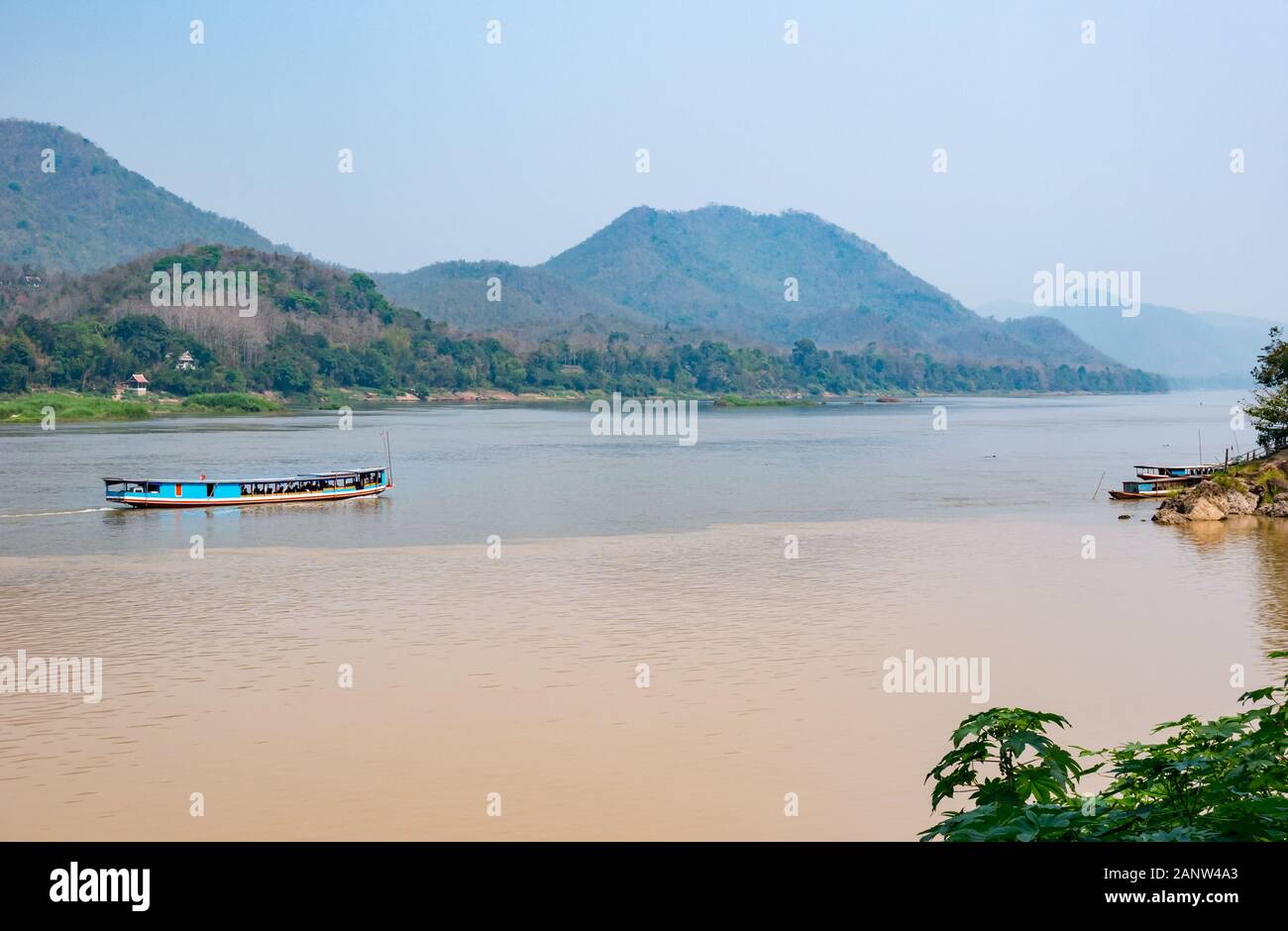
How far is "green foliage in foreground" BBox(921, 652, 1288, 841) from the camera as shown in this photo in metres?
5.04

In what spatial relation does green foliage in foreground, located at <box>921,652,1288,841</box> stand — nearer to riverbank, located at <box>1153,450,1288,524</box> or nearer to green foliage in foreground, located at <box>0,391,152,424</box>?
riverbank, located at <box>1153,450,1288,524</box>

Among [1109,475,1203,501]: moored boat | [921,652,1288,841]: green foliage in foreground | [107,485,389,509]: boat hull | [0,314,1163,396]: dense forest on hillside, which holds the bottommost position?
[107,485,389,509]: boat hull

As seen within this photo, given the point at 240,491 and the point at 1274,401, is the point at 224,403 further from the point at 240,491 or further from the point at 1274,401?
the point at 1274,401

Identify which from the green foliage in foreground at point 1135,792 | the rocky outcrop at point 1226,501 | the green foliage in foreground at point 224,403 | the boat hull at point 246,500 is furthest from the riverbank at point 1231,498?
the green foliage in foreground at point 224,403

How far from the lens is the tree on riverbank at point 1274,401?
132ft

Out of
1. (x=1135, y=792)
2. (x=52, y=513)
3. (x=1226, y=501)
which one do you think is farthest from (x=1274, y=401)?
(x=52, y=513)

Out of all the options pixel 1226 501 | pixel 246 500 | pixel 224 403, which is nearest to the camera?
pixel 1226 501

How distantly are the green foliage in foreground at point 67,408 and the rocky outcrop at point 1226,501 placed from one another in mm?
95768

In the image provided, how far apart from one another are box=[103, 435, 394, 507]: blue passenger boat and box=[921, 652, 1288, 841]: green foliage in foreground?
37.4 meters

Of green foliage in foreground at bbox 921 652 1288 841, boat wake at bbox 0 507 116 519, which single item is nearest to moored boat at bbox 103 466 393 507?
boat wake at bbox 0 507 116 519

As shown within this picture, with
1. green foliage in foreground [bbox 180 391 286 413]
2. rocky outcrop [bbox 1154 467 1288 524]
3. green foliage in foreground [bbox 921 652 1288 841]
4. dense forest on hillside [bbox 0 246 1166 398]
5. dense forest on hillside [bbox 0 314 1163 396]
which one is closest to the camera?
green foliage in foreground [bbox 921 652 1288 841]

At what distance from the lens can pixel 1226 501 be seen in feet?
118

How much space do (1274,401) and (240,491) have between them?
35132mm

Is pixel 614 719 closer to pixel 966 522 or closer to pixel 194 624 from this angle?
pixel 194 624
